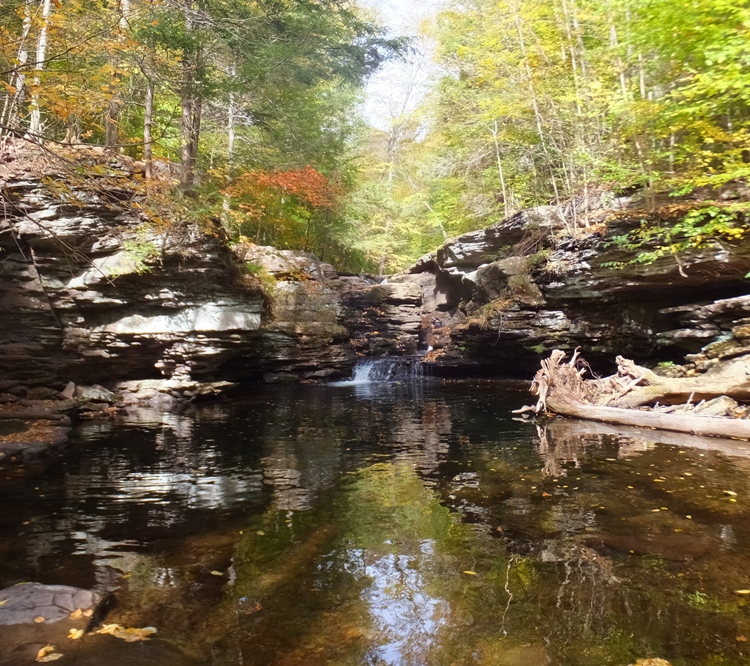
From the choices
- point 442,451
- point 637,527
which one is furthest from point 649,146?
point 637,527

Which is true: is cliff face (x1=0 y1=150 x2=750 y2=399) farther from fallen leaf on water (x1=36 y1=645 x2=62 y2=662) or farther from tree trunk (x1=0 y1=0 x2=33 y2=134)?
fallen leaf on water (x1=36 y1=645 x2=62 y2=662)

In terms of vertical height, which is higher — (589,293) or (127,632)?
(589,293)

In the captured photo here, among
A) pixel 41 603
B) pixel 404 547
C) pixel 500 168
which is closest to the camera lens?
pixel 41 603

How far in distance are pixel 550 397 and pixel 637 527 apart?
21.1 ft

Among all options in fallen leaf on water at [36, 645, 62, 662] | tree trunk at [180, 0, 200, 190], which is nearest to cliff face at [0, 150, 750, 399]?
tree trunk at [180, 0, 200, 190]

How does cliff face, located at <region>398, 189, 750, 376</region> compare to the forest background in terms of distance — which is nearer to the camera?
the forest background

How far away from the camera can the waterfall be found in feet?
60.5

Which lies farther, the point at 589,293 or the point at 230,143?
the point at 230,143

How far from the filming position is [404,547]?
4504 mm

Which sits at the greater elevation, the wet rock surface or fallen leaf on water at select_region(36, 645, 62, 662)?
the wet rock surface

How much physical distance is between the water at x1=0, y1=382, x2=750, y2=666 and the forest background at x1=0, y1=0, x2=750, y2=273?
155 inches

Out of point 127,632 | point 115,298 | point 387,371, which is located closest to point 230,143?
point 115,298

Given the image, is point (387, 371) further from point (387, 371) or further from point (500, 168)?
point (500, 168)

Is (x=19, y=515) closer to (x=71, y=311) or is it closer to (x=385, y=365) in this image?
(x=71, y=311)
